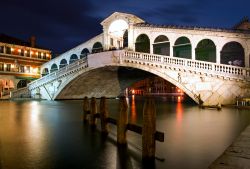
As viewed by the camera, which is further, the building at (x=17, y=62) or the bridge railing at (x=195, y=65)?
the building at (x=17, y=62)

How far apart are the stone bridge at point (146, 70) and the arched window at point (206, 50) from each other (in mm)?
5142

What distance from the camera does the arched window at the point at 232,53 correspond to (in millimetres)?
21719

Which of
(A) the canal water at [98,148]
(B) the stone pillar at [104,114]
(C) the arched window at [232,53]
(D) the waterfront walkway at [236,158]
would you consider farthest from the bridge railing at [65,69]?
(D) the waterfront walkway at [236,158]

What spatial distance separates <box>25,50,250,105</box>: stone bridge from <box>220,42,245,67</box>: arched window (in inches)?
181

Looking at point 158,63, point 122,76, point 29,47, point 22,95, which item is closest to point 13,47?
point 29,47

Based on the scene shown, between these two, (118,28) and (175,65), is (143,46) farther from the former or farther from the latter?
(175,65)

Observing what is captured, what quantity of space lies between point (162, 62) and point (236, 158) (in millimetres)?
14476

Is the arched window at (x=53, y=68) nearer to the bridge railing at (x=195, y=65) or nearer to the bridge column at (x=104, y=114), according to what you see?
the bridge railing at (x=195, y=65)

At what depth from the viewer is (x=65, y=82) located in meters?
25.0

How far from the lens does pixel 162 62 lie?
18562mm

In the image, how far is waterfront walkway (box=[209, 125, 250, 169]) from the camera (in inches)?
155

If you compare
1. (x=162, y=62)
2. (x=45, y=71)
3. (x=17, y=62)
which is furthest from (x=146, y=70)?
(x=17, y=62)

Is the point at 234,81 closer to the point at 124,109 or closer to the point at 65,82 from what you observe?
the point at 124,109

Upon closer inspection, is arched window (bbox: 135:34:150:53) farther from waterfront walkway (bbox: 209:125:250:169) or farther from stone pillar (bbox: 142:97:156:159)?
stone pillar (bbox: 142:97:156:159)
